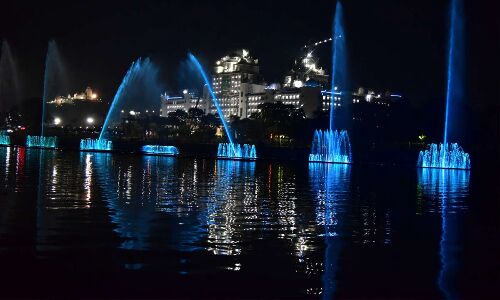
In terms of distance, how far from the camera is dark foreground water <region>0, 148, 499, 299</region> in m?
7.97

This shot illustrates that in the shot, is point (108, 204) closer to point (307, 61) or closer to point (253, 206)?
point (253, 206)

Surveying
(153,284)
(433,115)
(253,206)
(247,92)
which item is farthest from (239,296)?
(247,92)

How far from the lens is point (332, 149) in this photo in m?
57.2

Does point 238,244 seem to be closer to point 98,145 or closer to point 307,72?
point 98,145

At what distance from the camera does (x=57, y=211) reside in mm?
14047

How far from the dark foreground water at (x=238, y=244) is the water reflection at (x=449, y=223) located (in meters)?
0.04

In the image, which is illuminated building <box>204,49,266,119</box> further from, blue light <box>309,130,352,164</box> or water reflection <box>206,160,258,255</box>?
water reflection <box>206,160,258,255</box>

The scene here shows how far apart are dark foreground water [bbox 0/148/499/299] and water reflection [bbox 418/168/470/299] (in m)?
0.04

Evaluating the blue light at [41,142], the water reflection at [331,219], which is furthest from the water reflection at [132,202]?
the blue light at [41,142]

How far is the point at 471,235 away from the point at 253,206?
19.4 ft

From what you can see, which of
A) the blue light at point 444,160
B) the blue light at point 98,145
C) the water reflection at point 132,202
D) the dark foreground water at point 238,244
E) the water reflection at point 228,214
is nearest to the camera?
the dark foreground water at point 238,244

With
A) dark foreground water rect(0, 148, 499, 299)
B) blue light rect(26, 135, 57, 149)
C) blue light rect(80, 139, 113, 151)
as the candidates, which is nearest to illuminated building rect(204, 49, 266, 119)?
blue light rect(26, 135, 57, 149)

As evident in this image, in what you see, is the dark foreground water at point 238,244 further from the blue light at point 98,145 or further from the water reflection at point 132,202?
the blue light at point 98,145

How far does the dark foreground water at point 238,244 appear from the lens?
797cm
